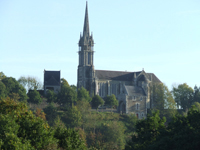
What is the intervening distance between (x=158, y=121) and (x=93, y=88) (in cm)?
5818

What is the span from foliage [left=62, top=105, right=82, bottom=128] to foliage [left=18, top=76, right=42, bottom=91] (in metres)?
30.9

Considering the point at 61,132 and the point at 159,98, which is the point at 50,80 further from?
the point at 61,132

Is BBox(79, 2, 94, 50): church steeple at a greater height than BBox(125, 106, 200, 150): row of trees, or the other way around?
BBox(79, 2, 94, 50): church steeple

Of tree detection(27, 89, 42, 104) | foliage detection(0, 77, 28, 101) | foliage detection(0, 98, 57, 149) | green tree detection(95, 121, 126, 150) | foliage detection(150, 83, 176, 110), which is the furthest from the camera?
foliage detection(150, 83, 176, 110)

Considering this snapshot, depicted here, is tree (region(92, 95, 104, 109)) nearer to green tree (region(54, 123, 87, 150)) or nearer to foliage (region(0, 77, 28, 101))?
foliage (region(0, 77, 28, 101))

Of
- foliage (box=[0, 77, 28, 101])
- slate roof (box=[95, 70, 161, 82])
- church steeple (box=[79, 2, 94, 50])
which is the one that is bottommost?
foliage (box=[0, 77, 28, 101])

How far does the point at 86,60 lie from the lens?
11031 cm

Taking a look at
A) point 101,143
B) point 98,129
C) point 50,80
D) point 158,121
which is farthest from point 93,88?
point 158,121

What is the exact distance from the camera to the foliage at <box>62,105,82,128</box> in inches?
3091

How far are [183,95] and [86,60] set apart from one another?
27.5 meters

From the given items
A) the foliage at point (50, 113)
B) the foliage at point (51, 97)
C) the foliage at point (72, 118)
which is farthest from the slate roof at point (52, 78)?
the foliage at point (72, 118)

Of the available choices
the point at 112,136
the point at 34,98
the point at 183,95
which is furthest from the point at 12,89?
the point at 183,95

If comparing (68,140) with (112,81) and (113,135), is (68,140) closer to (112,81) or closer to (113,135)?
(113,135)

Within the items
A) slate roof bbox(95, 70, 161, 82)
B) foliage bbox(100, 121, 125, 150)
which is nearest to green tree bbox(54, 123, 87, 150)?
foliage bbox(100, 121, 125, 150)
